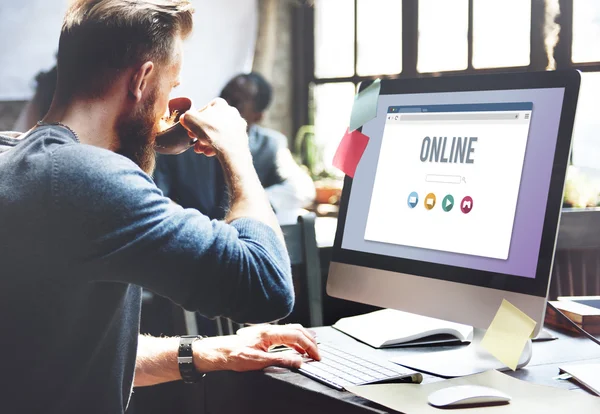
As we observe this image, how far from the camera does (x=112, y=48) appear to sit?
1081mm

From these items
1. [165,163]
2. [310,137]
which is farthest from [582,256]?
[310,137]

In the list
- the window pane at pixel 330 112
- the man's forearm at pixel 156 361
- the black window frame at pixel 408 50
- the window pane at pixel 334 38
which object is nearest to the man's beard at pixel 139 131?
the man's forearm at pixel 156 361

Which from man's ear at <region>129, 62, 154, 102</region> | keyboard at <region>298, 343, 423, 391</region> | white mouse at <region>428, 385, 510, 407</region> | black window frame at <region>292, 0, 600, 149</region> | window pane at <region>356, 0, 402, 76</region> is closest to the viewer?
white mouse at <region>428, 385, 510, 407</region>

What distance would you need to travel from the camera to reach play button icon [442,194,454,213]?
3.59 feet

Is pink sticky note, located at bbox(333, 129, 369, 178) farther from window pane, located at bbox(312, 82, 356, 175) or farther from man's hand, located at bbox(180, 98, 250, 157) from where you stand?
window pane, located at bbox(312, 82, 356, 175)

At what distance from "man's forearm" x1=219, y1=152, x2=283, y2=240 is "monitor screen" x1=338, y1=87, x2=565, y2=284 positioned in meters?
0.17

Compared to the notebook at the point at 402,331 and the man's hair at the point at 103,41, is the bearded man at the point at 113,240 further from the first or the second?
the notebook at the point at 402,331

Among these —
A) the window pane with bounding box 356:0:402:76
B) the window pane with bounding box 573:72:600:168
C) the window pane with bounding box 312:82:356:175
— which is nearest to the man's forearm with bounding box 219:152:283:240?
the window pane with bounding box 573:72:600:168

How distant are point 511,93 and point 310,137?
183 inches

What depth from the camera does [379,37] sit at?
531 centimetres

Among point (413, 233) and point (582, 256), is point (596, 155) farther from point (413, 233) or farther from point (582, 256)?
point (413, 233)

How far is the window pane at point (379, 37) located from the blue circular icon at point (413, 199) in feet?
13.7

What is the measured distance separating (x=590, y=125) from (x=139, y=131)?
3431mm

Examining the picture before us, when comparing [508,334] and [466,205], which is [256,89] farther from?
[508,334]
